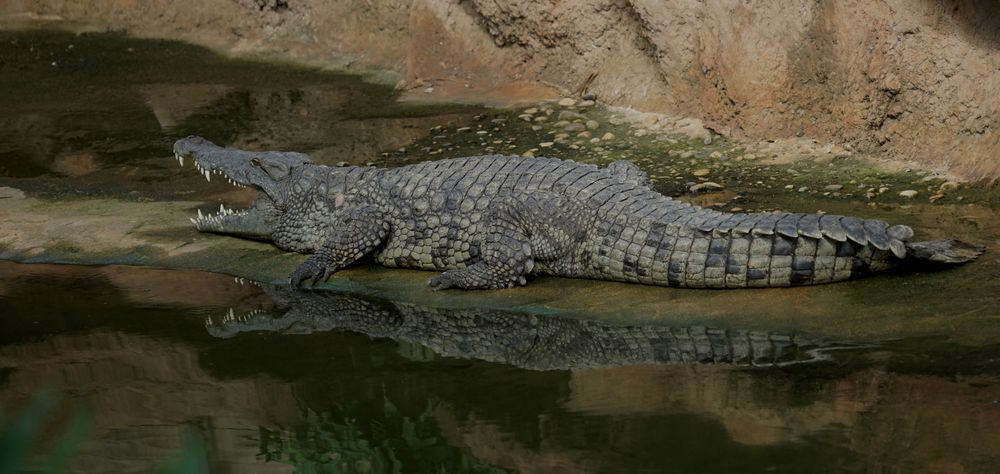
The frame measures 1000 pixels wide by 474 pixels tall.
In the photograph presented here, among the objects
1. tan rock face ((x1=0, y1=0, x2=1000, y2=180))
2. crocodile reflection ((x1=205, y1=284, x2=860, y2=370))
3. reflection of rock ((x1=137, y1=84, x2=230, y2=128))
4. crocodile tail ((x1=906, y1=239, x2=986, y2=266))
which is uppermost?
tan rock face ((x1=0, y1=0, x2=1000, y2=180))

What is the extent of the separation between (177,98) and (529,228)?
5.73m

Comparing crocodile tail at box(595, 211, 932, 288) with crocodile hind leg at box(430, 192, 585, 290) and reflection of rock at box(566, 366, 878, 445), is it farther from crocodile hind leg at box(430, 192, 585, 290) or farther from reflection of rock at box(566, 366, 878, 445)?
reflection of rock at box(566, 366, 878, 445)

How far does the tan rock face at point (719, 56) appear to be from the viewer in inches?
278

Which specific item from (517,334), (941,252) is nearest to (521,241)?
(517,334)

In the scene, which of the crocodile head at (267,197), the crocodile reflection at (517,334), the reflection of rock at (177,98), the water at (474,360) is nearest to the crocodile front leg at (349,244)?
the water at (474,360)

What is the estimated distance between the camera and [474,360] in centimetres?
537

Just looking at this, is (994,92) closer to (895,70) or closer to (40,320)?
(895,70)

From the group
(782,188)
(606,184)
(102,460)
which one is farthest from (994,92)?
(102,460)

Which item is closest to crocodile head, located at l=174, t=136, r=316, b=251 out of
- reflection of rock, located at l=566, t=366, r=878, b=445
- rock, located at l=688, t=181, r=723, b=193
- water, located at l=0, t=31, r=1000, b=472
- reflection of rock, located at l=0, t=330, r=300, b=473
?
water, located at l=0, t=31, r=1000, b=472

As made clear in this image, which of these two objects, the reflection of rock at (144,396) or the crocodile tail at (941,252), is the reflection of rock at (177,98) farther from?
the crocodile tail at (941,252)

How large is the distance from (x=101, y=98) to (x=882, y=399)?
865cm

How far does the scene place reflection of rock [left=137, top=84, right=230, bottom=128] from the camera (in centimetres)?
1033

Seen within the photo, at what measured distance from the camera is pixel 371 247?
22.0 ft

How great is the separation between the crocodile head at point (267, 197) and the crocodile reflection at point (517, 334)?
2.22ft
